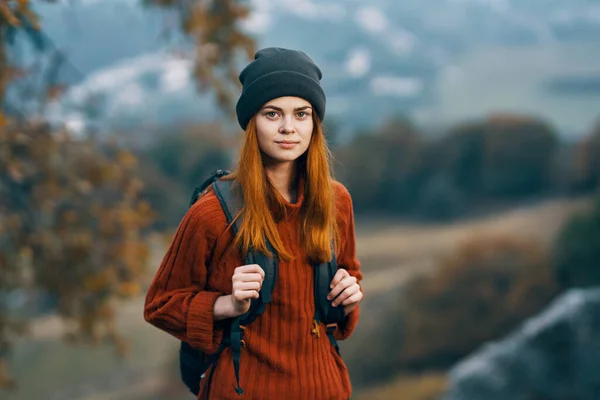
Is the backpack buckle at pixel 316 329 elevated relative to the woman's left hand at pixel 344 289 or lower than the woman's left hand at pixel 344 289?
lower

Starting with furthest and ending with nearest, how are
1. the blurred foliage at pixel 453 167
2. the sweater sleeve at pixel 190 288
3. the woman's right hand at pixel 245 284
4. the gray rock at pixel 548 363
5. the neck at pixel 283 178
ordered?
the blurred foliage at pixel 453 167 < the gray rock at pixel 548 363 < the neck at pixel 283 178 < the sweater sleeve at pixel 190 288 < the woman's right hand at pixel 245 284

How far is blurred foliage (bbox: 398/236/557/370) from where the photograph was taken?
9.60 meters

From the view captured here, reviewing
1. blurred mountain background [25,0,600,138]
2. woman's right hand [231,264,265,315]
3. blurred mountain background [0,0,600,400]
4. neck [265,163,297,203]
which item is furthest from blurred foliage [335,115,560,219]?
woman's right hand [231,264,265,315]

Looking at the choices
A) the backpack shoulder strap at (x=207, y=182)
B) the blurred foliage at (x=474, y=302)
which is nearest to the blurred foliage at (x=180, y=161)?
the blurred foliage at (x=474, y=302)

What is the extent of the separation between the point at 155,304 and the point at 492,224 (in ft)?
34.3

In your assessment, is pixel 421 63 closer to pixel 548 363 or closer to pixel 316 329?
pixel 548 363

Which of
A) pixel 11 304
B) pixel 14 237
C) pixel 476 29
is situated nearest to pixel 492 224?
pixel 476 29

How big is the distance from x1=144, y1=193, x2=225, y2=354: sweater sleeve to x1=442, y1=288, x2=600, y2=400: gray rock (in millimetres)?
5178

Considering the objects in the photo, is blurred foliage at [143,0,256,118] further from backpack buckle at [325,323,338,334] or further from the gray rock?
A: backpack buckle at [325,323,338,334]

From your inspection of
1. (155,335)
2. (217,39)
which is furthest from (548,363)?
(155,335)

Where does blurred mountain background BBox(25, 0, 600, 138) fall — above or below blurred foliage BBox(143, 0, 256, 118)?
above

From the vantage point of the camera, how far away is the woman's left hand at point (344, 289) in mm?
2201

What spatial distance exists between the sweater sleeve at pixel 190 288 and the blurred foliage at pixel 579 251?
755 centimetres

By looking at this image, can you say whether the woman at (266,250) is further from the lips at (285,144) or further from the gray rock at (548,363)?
the gray rock at (548,363)
